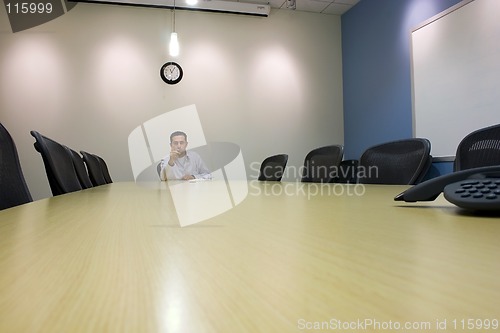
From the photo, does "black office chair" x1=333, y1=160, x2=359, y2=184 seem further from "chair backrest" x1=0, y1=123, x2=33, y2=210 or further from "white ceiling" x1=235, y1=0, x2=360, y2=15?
"chair backrest" x1=0, y1=123, x2=33, y2=210

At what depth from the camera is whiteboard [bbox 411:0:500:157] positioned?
2.82 metres

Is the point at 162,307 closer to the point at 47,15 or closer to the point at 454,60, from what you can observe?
the point at 454,60

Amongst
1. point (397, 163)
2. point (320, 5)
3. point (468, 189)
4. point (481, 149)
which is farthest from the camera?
point (320, 5)

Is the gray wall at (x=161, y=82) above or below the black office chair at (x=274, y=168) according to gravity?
above

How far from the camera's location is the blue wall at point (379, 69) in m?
3.76

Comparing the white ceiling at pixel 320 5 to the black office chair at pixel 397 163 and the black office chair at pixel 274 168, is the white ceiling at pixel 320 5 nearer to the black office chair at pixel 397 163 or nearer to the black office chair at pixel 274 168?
the black office chair at pixel 274 168

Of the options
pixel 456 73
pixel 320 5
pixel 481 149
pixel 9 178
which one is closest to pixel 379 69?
pixel 456 73

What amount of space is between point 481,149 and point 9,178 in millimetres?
1826

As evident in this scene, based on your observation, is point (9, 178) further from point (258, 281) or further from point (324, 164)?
point (324, 164)

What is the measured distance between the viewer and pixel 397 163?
6.17ft

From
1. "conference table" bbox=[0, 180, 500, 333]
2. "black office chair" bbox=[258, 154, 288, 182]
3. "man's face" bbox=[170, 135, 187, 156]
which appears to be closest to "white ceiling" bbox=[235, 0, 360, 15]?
"man's face" bbox=[170, 135, 187, 156]

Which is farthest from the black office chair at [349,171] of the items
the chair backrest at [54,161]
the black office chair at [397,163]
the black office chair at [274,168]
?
the chair backrest at [54,161]

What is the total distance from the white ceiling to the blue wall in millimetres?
124

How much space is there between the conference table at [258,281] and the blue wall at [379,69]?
348 cm
